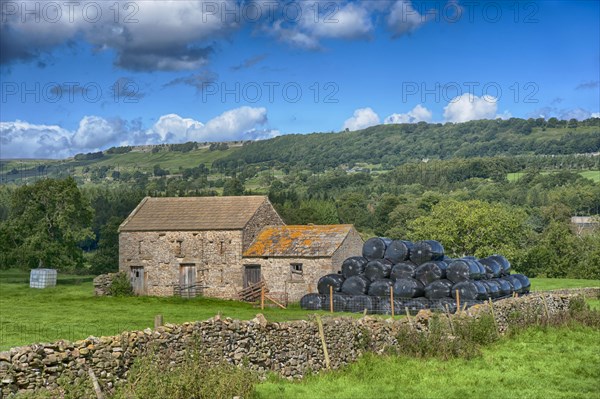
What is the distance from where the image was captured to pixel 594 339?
78.7 ft

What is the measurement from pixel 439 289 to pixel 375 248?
493 cm

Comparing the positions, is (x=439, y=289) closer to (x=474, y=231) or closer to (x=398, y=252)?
(x=398, y=252)

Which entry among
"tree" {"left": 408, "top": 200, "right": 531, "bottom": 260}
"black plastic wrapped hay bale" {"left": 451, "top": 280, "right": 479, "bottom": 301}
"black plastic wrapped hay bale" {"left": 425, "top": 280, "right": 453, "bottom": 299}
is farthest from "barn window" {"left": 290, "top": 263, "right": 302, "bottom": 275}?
"tree" {"left": 408, "top": 200, "right": 531, "bottom": 260}

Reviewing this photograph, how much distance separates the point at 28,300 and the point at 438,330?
30.0 meters

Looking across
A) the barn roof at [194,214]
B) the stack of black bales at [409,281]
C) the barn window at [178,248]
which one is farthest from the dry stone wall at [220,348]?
the barn window at [178,248]

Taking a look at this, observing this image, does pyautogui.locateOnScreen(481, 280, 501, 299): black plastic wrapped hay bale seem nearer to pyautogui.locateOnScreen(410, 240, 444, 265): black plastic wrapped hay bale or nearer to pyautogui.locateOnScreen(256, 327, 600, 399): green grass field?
pyautogui.locateOnScreen(410, 240, 444, 265): black plastic wrapped hay bale

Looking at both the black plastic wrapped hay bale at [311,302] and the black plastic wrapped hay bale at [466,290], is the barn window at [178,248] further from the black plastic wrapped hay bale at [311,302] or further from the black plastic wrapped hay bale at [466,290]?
the black plastic wrapped hay bale at [466,290]

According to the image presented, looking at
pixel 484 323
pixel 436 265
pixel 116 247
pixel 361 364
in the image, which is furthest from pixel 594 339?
pixel 116 247

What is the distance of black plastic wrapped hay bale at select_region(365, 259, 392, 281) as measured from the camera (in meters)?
36.5

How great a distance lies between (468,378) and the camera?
17.7 m

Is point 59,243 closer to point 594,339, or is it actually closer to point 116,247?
point 116,247

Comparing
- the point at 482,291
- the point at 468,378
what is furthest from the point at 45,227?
the point at 468,378

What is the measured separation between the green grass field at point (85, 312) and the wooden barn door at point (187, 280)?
188 centimetres

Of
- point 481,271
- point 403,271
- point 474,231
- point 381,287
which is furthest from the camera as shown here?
point 474,231
